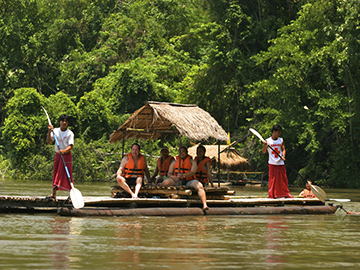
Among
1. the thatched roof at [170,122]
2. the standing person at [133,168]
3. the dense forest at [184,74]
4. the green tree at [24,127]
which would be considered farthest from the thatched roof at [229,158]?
the standing person at [133,168]

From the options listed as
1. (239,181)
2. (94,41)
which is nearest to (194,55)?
(94,41)

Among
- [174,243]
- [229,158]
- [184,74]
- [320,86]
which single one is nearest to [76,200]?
[174,243]

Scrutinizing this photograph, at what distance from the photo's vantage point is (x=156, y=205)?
1054 cm

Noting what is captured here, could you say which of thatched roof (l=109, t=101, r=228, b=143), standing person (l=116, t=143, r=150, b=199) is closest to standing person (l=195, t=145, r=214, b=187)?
thatched roof (l=109, t=101, r=228, b=143)

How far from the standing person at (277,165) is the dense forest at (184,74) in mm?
7647

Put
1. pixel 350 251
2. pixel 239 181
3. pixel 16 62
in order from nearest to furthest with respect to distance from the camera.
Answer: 1. pixel 350 251
2. pixel 239 181
3. pixel 16 62

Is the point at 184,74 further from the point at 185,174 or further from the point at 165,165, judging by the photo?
the point at 185,174

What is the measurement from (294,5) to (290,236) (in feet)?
73.9

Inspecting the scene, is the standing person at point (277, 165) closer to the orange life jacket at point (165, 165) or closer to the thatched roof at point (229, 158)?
the orange life jacket at point (165, 165)

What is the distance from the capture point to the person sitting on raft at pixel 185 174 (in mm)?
10672

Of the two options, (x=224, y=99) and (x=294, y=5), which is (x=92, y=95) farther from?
(x=294, y=5)

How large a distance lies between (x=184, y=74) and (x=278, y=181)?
22.2m

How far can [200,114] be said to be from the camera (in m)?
11.5

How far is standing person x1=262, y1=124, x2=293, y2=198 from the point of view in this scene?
1152 centimetres
